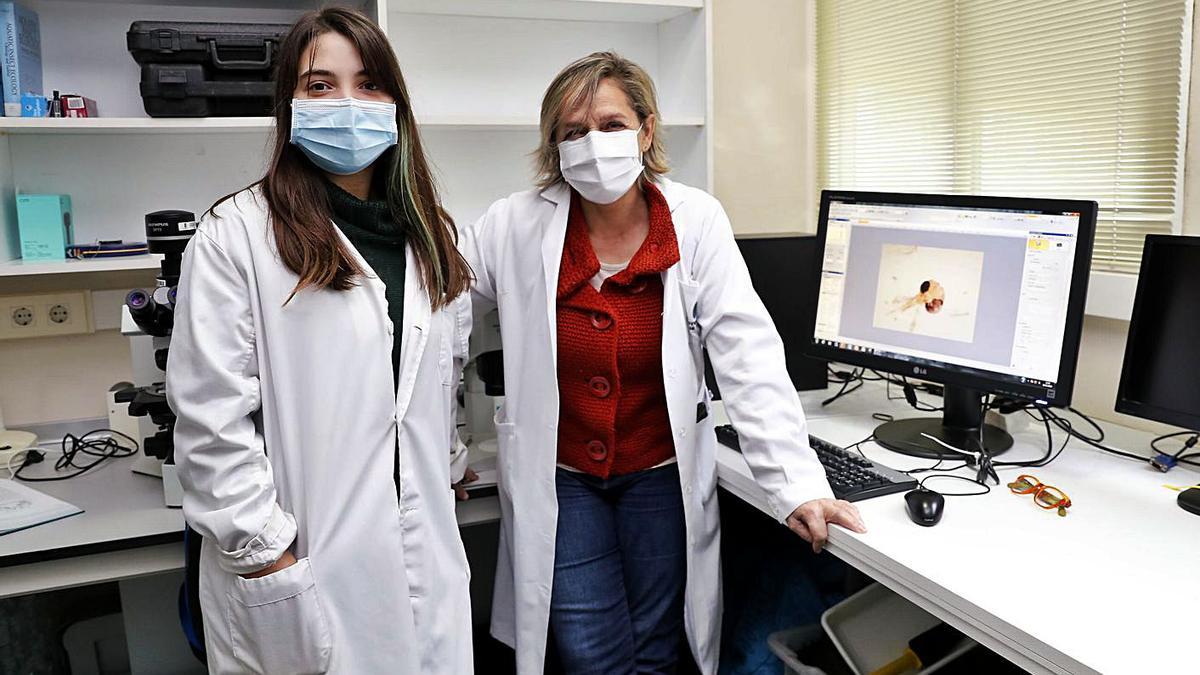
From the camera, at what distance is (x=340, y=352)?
1348 mm

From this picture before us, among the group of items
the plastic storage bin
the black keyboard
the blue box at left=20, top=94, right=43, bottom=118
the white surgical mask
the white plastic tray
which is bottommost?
the plastic storage bin

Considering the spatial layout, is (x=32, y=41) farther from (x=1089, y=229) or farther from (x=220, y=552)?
(x=1089, y=229)

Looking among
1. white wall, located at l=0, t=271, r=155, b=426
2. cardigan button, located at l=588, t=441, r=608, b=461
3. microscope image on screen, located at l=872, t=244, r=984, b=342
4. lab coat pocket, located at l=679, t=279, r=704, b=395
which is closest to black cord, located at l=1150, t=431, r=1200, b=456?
microscope image on screen, located at l=872, t=244, r=984, b=342

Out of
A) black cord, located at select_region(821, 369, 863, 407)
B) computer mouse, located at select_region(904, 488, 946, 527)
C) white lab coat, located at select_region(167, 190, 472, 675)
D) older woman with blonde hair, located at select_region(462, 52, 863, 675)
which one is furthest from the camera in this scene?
black cord, located at select_region(821, 369, 863, 407)

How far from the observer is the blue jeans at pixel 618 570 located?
1.68 meters

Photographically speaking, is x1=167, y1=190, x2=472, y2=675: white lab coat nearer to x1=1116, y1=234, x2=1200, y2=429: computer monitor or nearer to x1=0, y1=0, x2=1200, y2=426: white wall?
x1=1116, y1=234, x2=1200, y2=429: computer monitor

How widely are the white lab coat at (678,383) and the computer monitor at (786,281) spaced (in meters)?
0.44

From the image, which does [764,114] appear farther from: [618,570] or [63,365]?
[63,365]

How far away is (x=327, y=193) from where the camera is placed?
1.43 meters

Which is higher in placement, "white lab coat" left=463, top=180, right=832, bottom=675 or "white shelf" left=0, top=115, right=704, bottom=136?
"white shelf" left=0, top=115, right=704, bottom=136

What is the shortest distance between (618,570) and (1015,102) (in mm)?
1389

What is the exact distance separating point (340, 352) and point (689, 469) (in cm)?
67

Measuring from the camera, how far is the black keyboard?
154 cm

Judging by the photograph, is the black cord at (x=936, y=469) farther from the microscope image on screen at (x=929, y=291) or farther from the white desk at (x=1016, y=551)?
the microscope image on screen at (x=929, y=291)
